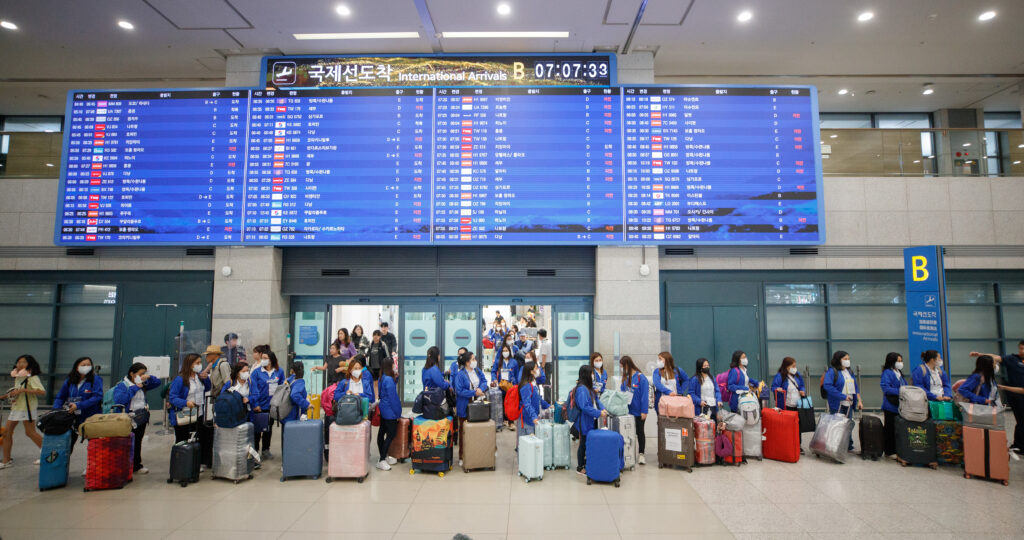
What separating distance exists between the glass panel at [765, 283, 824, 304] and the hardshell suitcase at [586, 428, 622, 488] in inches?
242

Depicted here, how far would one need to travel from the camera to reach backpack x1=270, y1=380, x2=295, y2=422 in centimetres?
658

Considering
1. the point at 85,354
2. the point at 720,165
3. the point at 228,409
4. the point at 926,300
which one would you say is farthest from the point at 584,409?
the point at 85,354

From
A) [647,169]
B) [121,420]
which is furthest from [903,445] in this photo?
[121,420]

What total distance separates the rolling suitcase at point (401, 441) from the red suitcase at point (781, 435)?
4.88 metres

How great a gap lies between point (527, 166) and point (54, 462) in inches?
300

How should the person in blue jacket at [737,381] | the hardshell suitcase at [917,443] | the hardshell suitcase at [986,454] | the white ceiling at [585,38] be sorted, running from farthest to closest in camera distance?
the white ceiling at [585,38] < the person in blue jacket at [737,381] < the hardshell suitcase at [917,443] < the hardshell suitcase at [986,454]

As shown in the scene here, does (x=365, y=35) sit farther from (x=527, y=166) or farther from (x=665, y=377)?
(x=665, y=377)

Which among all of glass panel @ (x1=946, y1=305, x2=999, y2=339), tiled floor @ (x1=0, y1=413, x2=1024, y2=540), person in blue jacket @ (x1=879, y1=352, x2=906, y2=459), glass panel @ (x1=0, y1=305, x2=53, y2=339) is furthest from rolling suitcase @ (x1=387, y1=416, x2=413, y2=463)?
glass panel @ (x1=946, y1=305, x2=999, y2=339)

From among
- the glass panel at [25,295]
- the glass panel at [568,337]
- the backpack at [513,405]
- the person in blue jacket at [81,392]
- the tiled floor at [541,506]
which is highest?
the glass panel at [25,295]

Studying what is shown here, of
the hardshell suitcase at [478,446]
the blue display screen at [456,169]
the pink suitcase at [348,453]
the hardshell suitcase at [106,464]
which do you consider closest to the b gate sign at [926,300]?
the blue display screen at [456,169]

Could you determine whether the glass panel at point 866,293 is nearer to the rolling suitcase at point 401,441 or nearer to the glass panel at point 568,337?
the glass panel at point 568,337

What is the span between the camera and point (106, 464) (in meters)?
5.80

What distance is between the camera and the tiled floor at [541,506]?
4.76 meters

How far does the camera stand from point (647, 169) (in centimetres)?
918
